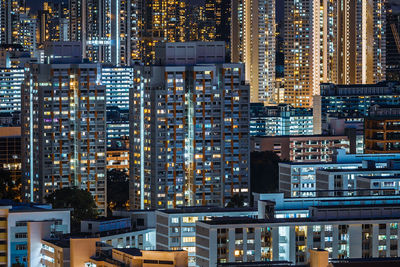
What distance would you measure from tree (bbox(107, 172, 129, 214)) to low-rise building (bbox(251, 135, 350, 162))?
91.2 ft

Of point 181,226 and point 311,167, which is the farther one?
point 311,167

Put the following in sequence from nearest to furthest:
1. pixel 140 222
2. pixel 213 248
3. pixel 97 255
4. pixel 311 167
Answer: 1. pixel 97 255
2. pixel 213 248
3. pixel 140 222
4. pixel 311 167

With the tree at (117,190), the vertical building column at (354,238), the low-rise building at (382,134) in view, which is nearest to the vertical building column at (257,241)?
the vertical building column at (354,238)

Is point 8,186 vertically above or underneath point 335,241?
above

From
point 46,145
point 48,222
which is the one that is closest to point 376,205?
point 48,222

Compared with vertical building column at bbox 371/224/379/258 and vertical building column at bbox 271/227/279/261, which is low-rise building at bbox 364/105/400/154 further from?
vertical building column at bbox 271/227/279/261

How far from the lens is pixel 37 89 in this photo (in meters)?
127

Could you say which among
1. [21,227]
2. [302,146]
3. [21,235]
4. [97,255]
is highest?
[302,146]

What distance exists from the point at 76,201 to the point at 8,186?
65.9ft

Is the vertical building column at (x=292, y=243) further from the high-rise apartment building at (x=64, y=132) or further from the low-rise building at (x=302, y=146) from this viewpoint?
the low-rise building at (x=302, y=146)

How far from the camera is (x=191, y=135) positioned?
120312 millimetres

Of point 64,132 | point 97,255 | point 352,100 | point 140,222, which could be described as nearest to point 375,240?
point 140,222

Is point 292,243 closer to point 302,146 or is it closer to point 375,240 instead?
point 375,240

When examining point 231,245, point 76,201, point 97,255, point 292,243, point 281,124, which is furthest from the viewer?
point 281,124
